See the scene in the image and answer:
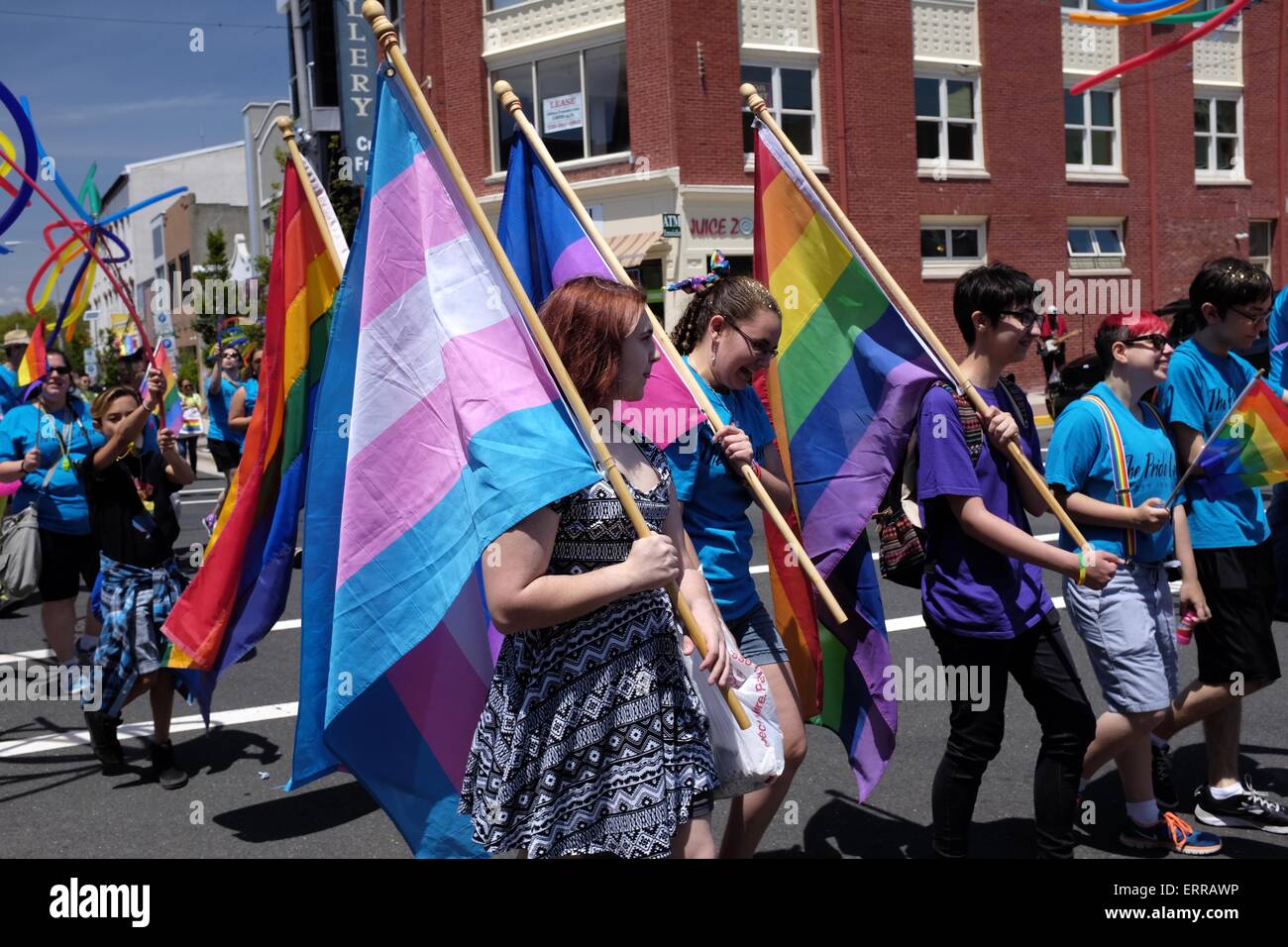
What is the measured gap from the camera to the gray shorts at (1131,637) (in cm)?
400

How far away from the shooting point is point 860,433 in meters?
4.14

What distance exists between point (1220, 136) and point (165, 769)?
29.9 m

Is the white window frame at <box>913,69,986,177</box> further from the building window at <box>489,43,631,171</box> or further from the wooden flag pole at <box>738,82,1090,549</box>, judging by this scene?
the wooden flag pole at <box>738,82,1090,549</box>

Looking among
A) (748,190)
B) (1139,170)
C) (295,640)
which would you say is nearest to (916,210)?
(748,190)

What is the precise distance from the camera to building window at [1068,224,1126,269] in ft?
89.5

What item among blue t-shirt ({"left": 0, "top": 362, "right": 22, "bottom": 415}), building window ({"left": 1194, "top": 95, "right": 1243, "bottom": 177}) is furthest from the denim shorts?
building window ({"left": 1194, "top": 95, "right": 1243, "bottom": 177})

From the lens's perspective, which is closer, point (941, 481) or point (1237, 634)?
point (941, 481)

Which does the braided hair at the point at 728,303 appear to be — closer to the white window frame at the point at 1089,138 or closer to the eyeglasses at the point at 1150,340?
the eyeglasses at the point at 1150,340

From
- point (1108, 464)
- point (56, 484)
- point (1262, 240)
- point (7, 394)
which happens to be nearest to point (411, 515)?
point (1108, 464)

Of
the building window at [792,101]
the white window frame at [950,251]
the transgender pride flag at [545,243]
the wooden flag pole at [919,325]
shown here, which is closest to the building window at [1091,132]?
the white window frame at [950,251]

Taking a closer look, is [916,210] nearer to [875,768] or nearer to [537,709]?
[875,768]

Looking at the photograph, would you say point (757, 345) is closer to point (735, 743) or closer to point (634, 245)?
point (735, 743)

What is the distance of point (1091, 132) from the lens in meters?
27.2

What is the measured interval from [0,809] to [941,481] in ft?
13.4
